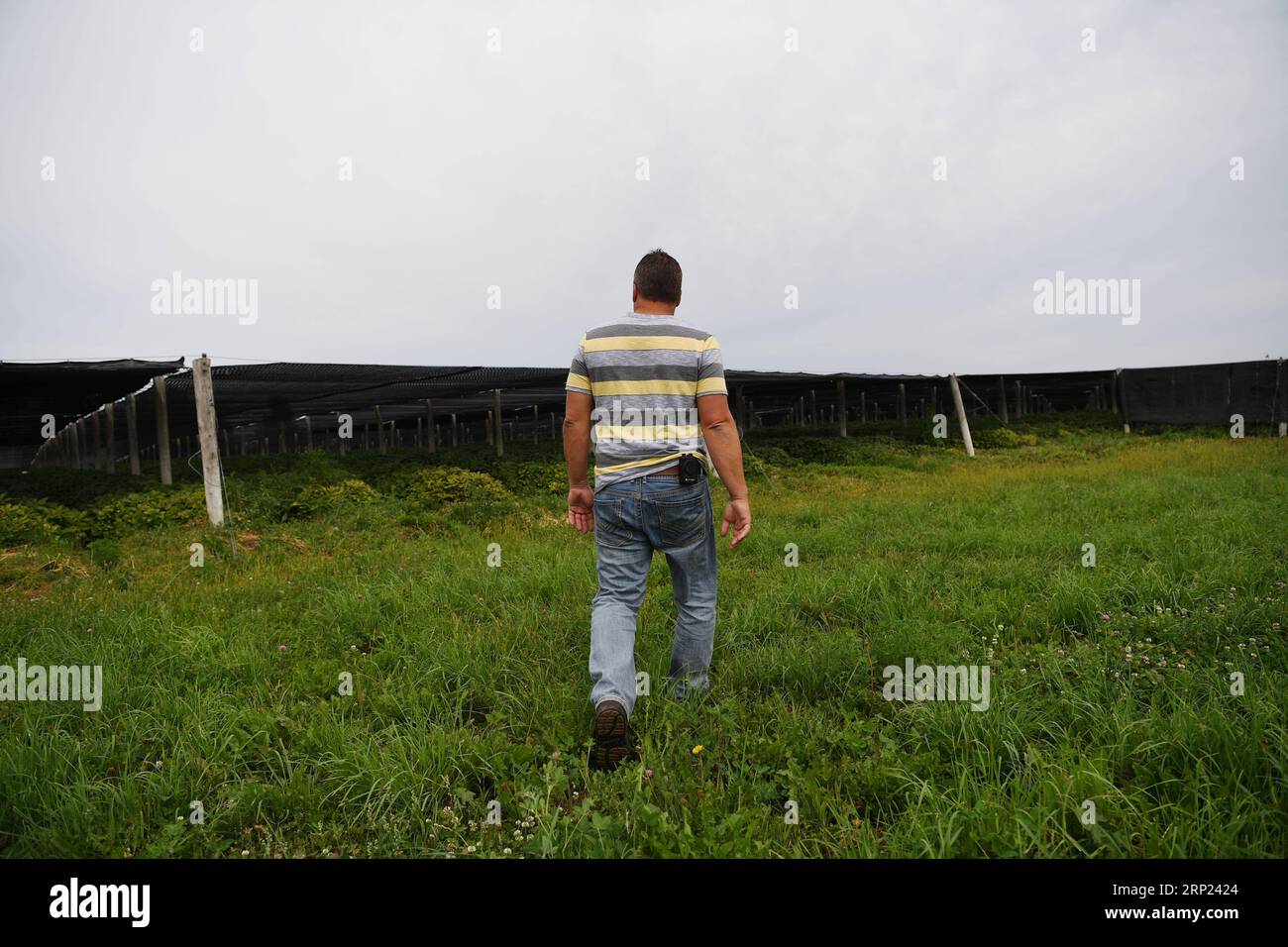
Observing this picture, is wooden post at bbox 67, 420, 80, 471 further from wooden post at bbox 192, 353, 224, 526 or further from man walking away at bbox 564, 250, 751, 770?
man walking away at bbox 564, 250, 751, 770

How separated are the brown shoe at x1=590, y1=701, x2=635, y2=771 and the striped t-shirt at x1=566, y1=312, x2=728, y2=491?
2.88 ft

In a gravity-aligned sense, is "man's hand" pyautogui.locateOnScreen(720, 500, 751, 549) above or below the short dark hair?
below

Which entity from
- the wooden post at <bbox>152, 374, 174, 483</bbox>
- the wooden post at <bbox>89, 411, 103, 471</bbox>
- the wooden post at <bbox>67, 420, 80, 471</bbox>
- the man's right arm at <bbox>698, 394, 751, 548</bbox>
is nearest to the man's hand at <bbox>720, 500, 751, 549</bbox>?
the man's right arm at <bbox>698, 394, 751, 548</bbox>

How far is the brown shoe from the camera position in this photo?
87.0 inches

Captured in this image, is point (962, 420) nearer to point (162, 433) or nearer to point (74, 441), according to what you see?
point (162, 433)

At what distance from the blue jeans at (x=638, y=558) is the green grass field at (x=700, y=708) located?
346mm

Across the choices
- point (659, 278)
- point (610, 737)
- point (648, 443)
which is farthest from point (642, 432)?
point (610, 737)

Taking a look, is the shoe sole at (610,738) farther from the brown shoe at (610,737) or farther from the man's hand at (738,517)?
the man's hand at (738,517)

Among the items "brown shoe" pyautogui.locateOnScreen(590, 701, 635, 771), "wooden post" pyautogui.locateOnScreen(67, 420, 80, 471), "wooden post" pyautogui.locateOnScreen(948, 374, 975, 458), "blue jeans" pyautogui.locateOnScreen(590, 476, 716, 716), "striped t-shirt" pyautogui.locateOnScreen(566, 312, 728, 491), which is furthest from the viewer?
"wooden post" pyautogui.locateOnScreen(67, 420, 80, 471)

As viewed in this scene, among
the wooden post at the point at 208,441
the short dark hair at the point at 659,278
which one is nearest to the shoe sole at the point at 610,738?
the short dark hair at the point at 659,278
